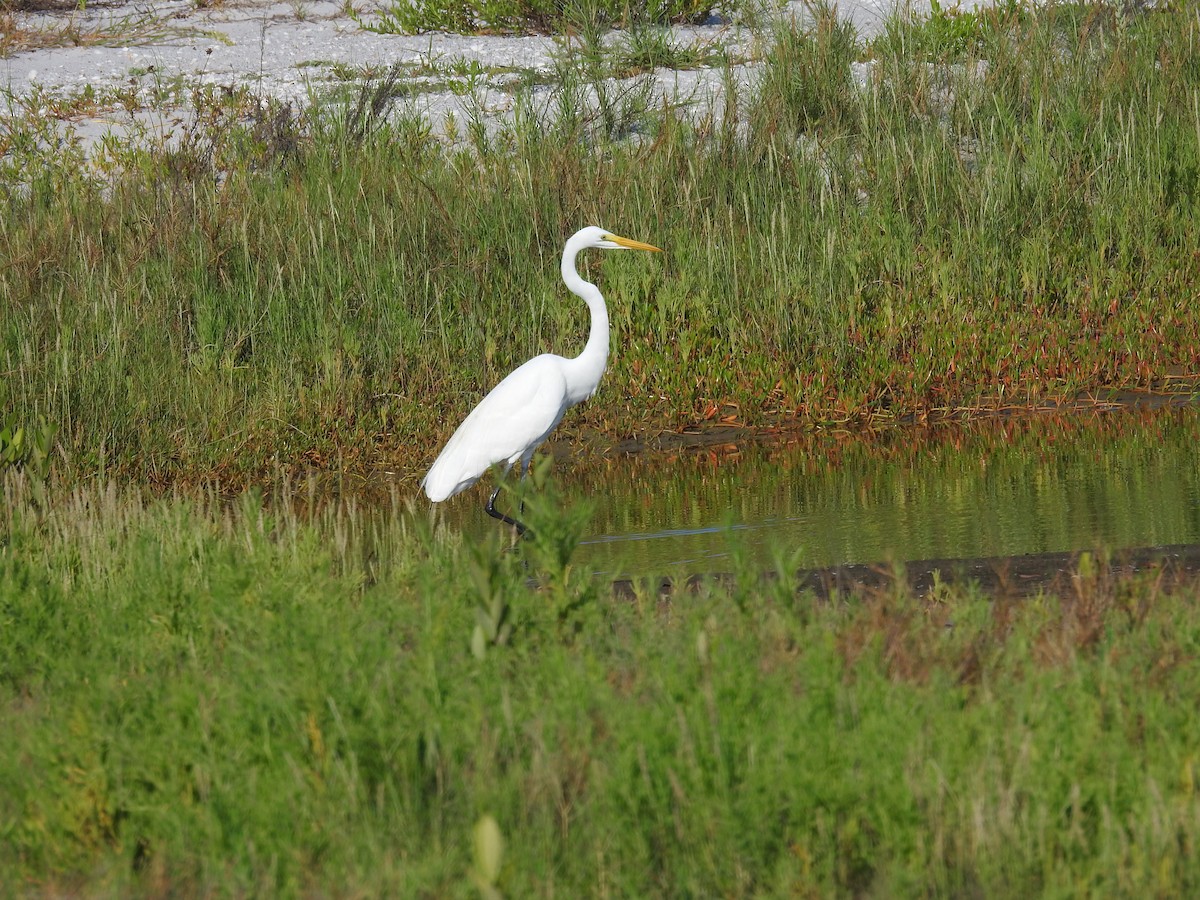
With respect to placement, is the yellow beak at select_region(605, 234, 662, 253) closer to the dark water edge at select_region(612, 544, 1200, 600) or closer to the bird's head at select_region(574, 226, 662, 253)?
the bird's head at select_region(574, 226, 662, 253)

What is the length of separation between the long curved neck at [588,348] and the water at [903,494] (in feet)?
1.74

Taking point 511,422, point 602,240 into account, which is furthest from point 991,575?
point 602,240

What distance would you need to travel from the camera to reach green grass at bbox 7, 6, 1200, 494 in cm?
832

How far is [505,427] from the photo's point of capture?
719cm

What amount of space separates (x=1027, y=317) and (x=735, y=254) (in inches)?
69.8

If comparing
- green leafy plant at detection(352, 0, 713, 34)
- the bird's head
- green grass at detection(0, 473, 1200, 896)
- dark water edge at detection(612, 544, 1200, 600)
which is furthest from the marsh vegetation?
green leafy plant at detection(352, 0, 713, 34)

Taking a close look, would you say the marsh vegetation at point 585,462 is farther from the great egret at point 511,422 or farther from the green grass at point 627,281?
the great egret at point 511,422

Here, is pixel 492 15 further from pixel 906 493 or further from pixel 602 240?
pixel 906 493

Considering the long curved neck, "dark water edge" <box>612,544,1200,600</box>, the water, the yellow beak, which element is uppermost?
the yellow beak

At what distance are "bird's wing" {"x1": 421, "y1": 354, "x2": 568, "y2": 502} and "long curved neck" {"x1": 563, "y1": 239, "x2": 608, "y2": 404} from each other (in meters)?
0.12

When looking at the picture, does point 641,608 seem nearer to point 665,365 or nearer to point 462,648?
point 462,648

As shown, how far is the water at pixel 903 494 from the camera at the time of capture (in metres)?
5.90

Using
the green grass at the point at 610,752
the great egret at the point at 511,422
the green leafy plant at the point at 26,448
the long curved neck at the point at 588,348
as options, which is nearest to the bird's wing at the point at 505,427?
the great egret at the point at 511,422

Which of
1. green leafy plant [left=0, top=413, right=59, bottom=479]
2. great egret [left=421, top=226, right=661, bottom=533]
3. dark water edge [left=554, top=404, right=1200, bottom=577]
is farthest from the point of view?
great egret [left=421, top=226, right=661, bottom=533]
